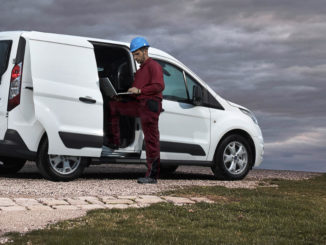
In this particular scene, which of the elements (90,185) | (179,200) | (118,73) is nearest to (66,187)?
(90,185)

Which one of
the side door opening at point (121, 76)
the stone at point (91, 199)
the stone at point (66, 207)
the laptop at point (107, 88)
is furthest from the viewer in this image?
the side door opening at point (121, 76)

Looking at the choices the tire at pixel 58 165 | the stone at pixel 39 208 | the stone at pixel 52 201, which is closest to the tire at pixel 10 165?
the tire at pixel 58 165

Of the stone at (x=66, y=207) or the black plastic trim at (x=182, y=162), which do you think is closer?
the stone at (x=66, y=207)

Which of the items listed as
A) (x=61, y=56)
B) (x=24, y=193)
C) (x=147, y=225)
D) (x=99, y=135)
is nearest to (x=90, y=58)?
(x=61, y=56)

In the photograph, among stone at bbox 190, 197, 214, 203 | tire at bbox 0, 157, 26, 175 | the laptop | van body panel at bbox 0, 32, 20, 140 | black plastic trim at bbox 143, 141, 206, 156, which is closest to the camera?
stone at bbox 190, 197, 214, 203

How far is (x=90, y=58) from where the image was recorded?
973 cm

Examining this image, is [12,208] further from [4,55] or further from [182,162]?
[182,162]

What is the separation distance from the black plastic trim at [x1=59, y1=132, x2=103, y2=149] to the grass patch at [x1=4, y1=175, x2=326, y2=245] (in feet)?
7.84

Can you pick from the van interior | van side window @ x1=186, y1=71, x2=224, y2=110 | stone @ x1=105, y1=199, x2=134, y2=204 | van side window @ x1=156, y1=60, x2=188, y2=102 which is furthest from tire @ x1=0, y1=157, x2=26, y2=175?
stone @ x1=105, y1=199, x2=134, y2=204

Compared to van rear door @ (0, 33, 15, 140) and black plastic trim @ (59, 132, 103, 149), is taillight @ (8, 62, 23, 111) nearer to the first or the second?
van rear door @ (0, 33, 15, 140)

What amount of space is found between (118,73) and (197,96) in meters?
1.41

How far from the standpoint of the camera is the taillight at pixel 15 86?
30.5ft

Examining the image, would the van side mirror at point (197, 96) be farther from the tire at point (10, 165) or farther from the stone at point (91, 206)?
the stone at point (91, 206)

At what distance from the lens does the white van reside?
30.6 feet
